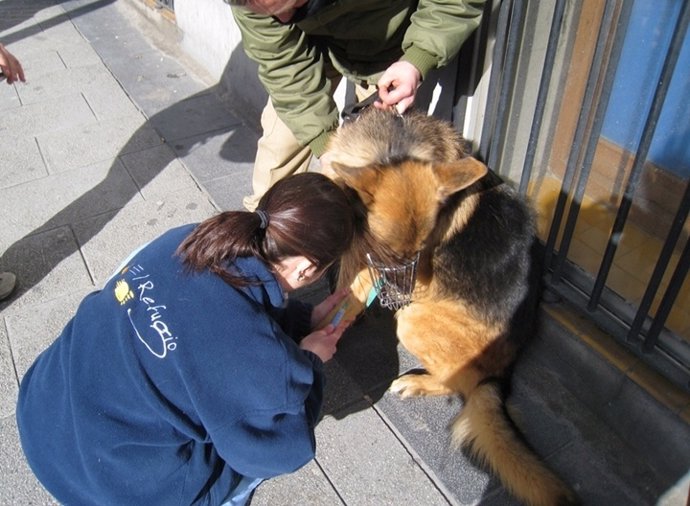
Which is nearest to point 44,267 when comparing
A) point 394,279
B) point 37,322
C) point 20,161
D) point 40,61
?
point 37,322

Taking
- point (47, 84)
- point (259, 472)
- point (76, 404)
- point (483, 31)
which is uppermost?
point (483, 31)

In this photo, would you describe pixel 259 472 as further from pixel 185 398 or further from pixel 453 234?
pixel 453 234

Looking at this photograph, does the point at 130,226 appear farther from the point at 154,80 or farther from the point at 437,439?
the point at 154,80

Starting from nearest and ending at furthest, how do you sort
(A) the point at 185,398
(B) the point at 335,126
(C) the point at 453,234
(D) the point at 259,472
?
(A) the point at 185,398 < (D) the point at 259,472 < (C) the point at 453,234 < (B) the point at 335,126

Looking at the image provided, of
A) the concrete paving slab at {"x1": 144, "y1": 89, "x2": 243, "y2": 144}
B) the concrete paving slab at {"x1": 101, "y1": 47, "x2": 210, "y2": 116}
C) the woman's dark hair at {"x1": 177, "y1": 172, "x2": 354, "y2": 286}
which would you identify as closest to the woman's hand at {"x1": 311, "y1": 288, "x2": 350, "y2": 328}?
the woman's dark hair at {"x1": 177, "y1": 172, "x2": 354, "y2": 286}

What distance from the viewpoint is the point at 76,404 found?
1522 mm

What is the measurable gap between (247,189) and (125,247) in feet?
3.22

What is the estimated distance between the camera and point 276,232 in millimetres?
1553

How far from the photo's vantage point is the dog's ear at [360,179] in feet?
6.81

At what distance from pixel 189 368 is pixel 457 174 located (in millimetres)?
1254

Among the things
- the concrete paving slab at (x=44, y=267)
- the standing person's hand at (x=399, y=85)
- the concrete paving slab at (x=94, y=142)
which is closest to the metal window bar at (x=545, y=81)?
the standing person's hand at (x=399, y=85)

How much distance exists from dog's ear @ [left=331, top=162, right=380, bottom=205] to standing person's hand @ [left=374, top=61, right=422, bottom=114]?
0.56m

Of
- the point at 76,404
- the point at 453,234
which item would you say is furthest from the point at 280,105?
the point at 76,404

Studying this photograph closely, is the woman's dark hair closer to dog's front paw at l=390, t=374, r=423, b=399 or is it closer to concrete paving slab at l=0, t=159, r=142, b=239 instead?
dog's front paw at l=390, t=374, r=423, b=399
